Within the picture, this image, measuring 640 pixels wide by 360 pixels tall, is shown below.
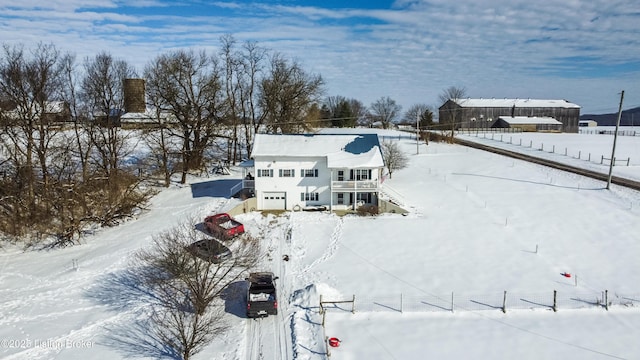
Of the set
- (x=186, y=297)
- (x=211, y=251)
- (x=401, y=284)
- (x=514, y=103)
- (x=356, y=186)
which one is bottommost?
(x=401, y=284)

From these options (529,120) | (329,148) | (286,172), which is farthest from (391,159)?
(529,120)

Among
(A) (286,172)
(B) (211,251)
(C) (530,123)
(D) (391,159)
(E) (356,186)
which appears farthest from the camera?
(C) (530,123)

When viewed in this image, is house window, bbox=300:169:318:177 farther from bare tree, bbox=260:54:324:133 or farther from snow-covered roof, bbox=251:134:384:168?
bare tree, bbox=260:54:324:133

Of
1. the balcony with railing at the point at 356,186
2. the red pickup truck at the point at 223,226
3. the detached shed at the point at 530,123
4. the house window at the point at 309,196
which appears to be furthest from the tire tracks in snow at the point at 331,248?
the detached shed at the point at 530,123

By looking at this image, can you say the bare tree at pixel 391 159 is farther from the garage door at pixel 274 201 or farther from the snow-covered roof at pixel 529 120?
the snow-covered roof at pixel 529 120

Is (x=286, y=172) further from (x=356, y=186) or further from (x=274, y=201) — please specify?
(x=356, y=186)

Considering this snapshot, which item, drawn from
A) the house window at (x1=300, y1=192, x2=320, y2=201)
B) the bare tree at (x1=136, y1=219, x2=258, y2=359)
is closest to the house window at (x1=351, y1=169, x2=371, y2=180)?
the house window at (x1=300, y1=192, x2=320, y2=201)
